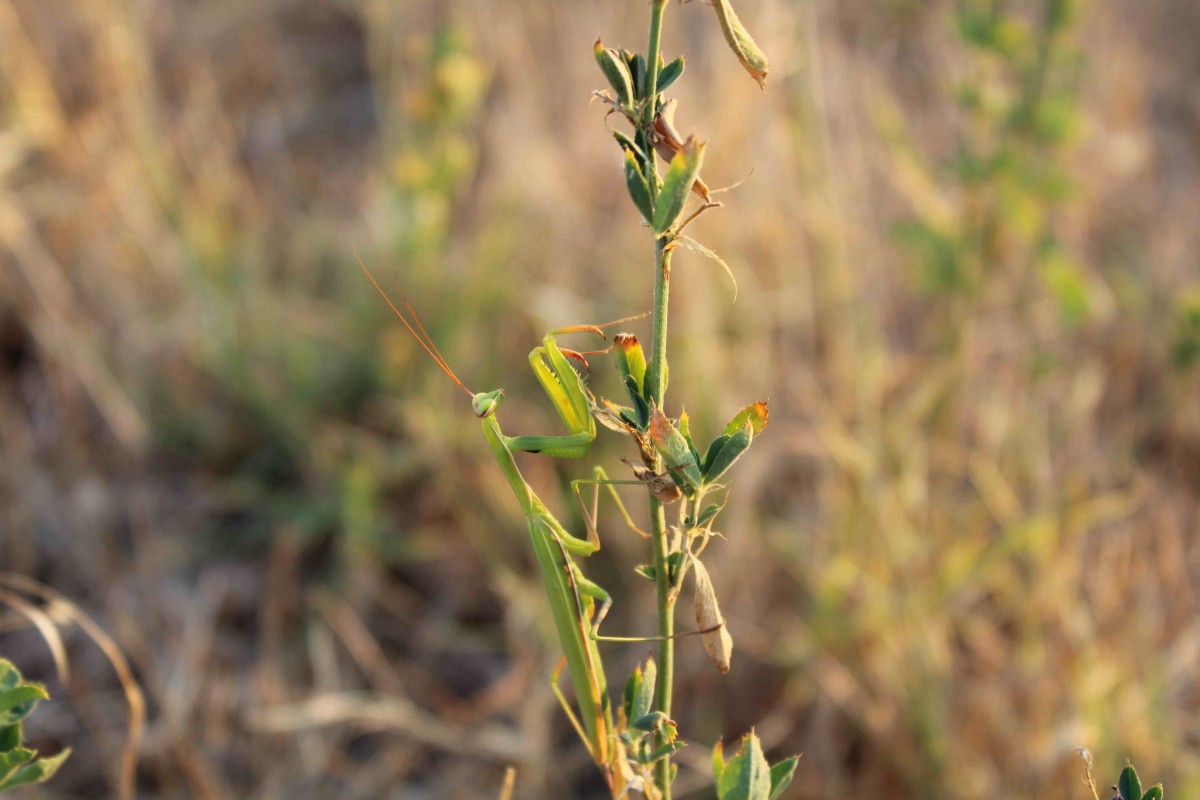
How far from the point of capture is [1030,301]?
268 centimetres

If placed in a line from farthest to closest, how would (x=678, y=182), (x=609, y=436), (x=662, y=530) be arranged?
(x=609, y=436)
(x=662, y=530)
(x=678, y=182)

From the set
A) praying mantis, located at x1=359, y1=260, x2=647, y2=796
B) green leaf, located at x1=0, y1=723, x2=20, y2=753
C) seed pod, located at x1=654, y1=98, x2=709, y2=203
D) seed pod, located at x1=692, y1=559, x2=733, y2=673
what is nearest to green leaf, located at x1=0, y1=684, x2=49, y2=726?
green leaf, located at x1=0, y1=723, x2=20, y2=753

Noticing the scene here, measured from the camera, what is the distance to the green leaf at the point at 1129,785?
0.69 meters

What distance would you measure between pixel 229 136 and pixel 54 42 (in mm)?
1048

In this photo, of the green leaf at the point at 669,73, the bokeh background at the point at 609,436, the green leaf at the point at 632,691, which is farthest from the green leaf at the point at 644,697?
the bokeh background at the point at 609,436

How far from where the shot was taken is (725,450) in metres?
0.71

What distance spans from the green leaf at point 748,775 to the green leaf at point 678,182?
38cm

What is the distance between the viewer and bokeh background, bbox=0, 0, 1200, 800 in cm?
194

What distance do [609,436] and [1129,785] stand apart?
190 cm

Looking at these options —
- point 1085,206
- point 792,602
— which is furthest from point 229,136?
point 1085,206

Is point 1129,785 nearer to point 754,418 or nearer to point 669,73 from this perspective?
point 754,418

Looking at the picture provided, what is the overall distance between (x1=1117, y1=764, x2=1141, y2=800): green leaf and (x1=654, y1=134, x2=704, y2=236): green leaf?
524 millimetres

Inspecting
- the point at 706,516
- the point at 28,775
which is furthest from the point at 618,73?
the point at 28,775

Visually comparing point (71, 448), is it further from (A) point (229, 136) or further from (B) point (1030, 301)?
(B) point (1030, 301)
